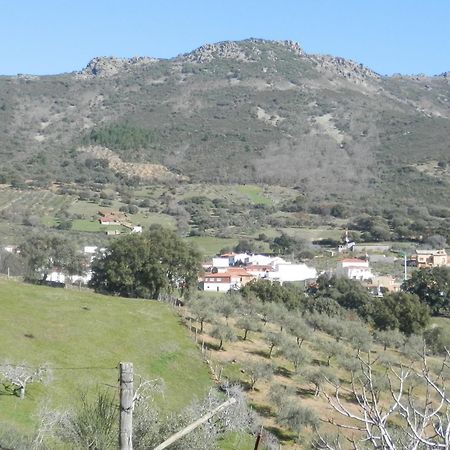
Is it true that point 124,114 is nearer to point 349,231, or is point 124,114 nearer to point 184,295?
point 349,231

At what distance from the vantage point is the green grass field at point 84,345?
22938 mm

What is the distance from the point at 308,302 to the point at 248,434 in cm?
2885

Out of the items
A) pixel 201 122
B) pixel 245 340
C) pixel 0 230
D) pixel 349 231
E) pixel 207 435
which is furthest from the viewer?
pixel 201 122

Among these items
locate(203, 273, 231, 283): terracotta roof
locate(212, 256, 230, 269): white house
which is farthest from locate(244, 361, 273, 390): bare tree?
locate(212, 256, 230, 269): white house

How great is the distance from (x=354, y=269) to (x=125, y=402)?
6898 centimetres

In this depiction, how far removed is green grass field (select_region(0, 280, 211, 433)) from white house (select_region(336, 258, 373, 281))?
3925 cm

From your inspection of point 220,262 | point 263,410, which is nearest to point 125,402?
point 263,410

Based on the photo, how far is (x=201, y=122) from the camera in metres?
186

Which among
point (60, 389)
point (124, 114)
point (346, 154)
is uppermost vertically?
point (124, 114)

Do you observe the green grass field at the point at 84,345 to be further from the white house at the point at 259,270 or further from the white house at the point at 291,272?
the white house at the point at 291,272

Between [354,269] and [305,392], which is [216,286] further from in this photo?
[305,392]

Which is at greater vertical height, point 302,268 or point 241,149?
point 241,149

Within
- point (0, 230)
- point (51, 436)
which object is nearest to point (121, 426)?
point (51, 436)

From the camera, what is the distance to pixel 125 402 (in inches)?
255
